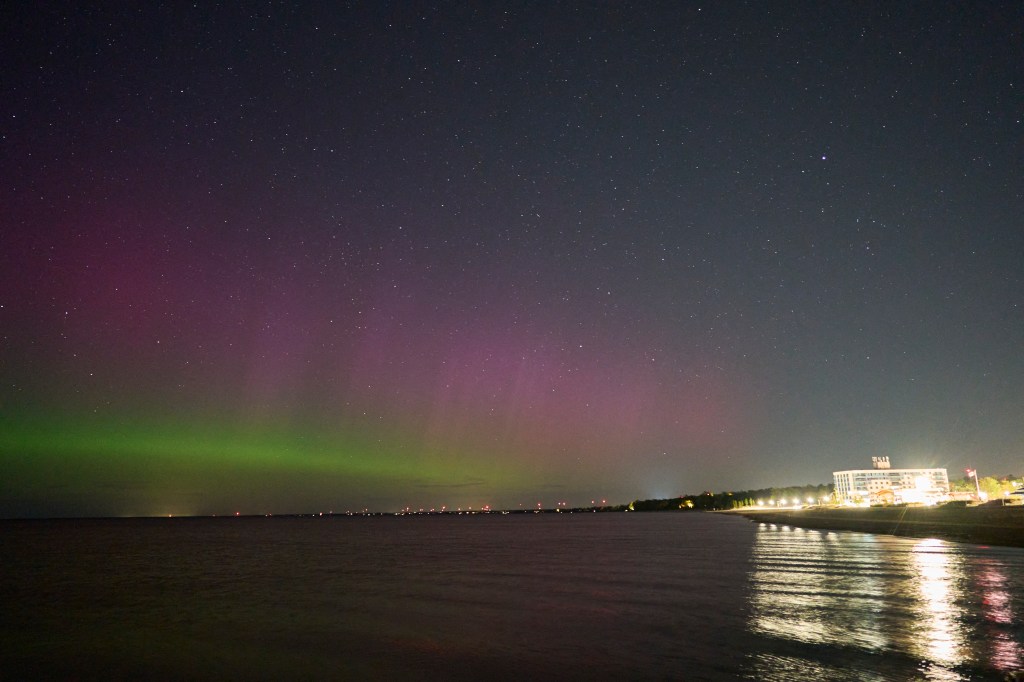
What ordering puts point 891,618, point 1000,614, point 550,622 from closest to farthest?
point 1000,614, point 891,618, point 550,622

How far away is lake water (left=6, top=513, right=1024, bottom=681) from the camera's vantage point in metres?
14.1

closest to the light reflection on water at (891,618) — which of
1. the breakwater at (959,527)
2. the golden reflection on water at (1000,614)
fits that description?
the golden reflection on water at (1000,614)

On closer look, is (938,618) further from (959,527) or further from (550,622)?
(959,527)

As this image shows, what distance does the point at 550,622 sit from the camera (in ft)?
63.9

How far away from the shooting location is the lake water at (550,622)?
1412cm

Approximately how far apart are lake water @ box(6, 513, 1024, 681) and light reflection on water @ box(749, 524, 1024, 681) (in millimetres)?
75

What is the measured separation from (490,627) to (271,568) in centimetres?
2975

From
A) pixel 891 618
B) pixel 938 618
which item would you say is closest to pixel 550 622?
pixel 891 618

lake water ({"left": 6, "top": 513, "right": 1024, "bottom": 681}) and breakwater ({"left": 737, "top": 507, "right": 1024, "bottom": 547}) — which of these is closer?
lake water ({"left": 6, "top": 513, "right": 1024, "bottom": 681})

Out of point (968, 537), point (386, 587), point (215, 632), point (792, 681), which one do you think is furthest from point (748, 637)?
point (968, 537)

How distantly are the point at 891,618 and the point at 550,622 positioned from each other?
9.95 meters

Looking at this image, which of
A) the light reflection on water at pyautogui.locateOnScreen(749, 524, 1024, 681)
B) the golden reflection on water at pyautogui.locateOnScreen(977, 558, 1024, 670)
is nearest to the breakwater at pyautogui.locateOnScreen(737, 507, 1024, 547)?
the light reflection on water at pyautogui.locateOnScreen(749, 524, 1024, 681)

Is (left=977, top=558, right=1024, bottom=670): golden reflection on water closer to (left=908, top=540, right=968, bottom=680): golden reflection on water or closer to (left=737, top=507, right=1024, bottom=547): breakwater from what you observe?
(left=908, top=540, right=968, bottom=680): golden reflection on water

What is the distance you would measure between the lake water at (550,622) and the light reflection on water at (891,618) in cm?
8
